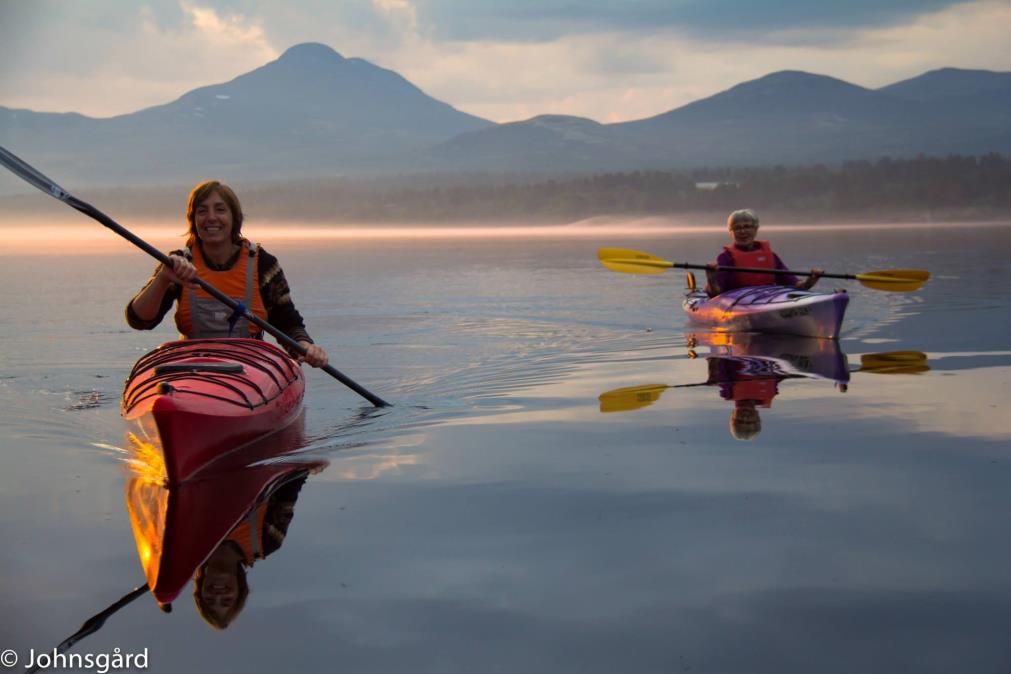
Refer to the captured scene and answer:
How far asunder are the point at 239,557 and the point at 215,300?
11.0 ft

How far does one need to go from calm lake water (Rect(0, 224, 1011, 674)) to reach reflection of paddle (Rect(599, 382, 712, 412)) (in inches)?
2.3

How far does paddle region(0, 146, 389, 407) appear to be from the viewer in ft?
21.4

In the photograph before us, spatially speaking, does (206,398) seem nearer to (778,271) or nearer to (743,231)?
(778,271)

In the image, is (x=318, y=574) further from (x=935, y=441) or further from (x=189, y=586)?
(x=935, y=441)

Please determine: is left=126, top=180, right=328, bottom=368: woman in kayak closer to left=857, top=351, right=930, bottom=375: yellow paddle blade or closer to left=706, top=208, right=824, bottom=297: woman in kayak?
left=857, top=351, right=930, bottom=375: yellow paddle blade

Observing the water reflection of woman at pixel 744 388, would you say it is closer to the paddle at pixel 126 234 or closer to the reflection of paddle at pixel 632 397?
the reflection of paddle at pixel 632 397

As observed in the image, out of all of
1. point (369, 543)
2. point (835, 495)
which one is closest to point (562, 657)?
point (369, 543)

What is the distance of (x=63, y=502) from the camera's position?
642cm

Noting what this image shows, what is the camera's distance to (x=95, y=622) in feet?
14.9

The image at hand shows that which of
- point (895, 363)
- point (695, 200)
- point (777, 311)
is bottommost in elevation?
point (695, 200)

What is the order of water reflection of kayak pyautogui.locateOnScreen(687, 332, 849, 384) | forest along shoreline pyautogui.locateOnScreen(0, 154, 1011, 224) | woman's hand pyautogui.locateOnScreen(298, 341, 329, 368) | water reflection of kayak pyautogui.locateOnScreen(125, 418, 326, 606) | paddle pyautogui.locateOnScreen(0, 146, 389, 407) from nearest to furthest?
water reflection of kayak pyautogui.locateOnScreen(125, 418, 326, 606)
paddle pyautogui.locateOnScreen(0, 146, 389, 407)
woman's hand pyautogui.locateOnScreen(298, 341, 329, 368)
water reflection of kayak pyautogui.locateOnScreen(687, 332, 849, 384)
forest along shoreline pyautogui.locateOnScreen(0, 154, 1011, 224)

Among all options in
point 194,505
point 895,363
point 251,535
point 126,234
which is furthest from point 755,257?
point 251,535

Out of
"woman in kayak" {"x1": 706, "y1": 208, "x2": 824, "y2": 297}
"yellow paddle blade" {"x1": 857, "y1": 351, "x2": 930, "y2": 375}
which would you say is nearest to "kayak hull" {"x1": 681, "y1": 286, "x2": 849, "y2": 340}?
"woman in kayak" {"x1": 706, "y1": 208, "x2": 824, "y2": 297}

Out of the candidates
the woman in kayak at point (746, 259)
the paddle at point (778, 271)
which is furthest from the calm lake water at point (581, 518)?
the woman in kayak at point (746, 259)
